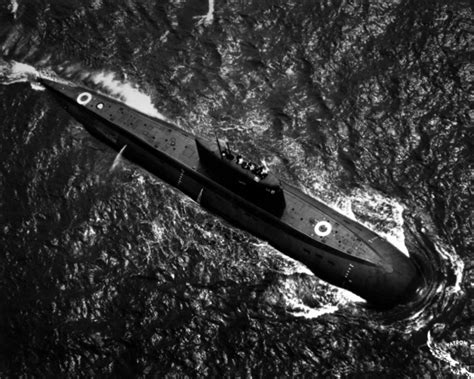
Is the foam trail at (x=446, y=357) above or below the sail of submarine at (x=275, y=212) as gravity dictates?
below

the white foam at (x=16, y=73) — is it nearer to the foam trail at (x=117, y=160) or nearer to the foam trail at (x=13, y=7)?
the foam trail at (x=13, y=7)

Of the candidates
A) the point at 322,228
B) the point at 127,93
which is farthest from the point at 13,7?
the point at 322,228

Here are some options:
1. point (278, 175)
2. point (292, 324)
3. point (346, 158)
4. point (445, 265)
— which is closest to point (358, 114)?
point (346, 158)

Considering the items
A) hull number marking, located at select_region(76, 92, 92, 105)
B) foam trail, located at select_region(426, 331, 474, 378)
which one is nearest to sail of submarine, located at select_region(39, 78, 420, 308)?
foam trail, located at select_region(426, 331, 474, 378)

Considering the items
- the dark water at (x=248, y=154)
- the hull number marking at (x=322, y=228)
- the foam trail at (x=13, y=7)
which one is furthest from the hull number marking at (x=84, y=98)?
the hull number marking at (x=322, y=228)

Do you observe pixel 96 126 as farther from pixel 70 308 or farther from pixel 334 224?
pixel 334 224

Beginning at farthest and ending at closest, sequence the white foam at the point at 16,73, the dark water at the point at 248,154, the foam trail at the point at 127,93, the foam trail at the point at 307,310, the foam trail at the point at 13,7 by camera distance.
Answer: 1. the foam trail at the point at 13,7
2. the white foam at the point at 16,73
3. the foam trail at the point at 127,93
4. the foam trail at the point at 307,310
5. the dark water at the point at 248,154

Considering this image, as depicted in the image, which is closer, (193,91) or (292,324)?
(292,324)
